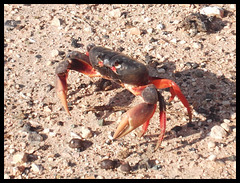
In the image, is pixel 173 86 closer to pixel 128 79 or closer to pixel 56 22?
pixel 128 79

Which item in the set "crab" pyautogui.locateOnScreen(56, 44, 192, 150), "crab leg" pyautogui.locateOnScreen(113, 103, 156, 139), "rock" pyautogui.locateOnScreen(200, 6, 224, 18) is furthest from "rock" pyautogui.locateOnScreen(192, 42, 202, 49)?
"crab leg" pyautogui.locateOnScreen(113, 103, 156, 139)

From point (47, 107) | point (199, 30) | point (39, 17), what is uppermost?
point (39, 17)

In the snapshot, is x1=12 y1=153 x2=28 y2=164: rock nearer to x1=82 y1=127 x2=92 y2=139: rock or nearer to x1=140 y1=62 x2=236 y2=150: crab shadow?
x1=82 y1=127 x2=92 y2=139: rock

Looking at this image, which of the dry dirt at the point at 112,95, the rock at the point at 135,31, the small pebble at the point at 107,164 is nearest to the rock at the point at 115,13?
the dry dirt at the point at 112,95

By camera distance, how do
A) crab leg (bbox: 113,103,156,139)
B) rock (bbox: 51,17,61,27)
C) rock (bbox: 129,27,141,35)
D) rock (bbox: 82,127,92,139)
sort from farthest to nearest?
rock (bbox: 51,17,61,27), rock (bbox: 129,27,141,35), rock (bbox: 82,127,92,139), crab leg (bbox: 113,103,156,139)

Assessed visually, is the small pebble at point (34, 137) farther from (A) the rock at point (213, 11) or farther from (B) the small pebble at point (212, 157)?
(A) the rock at point (213, 11)

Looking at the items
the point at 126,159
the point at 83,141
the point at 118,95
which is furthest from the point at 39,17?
the point at 126,159
